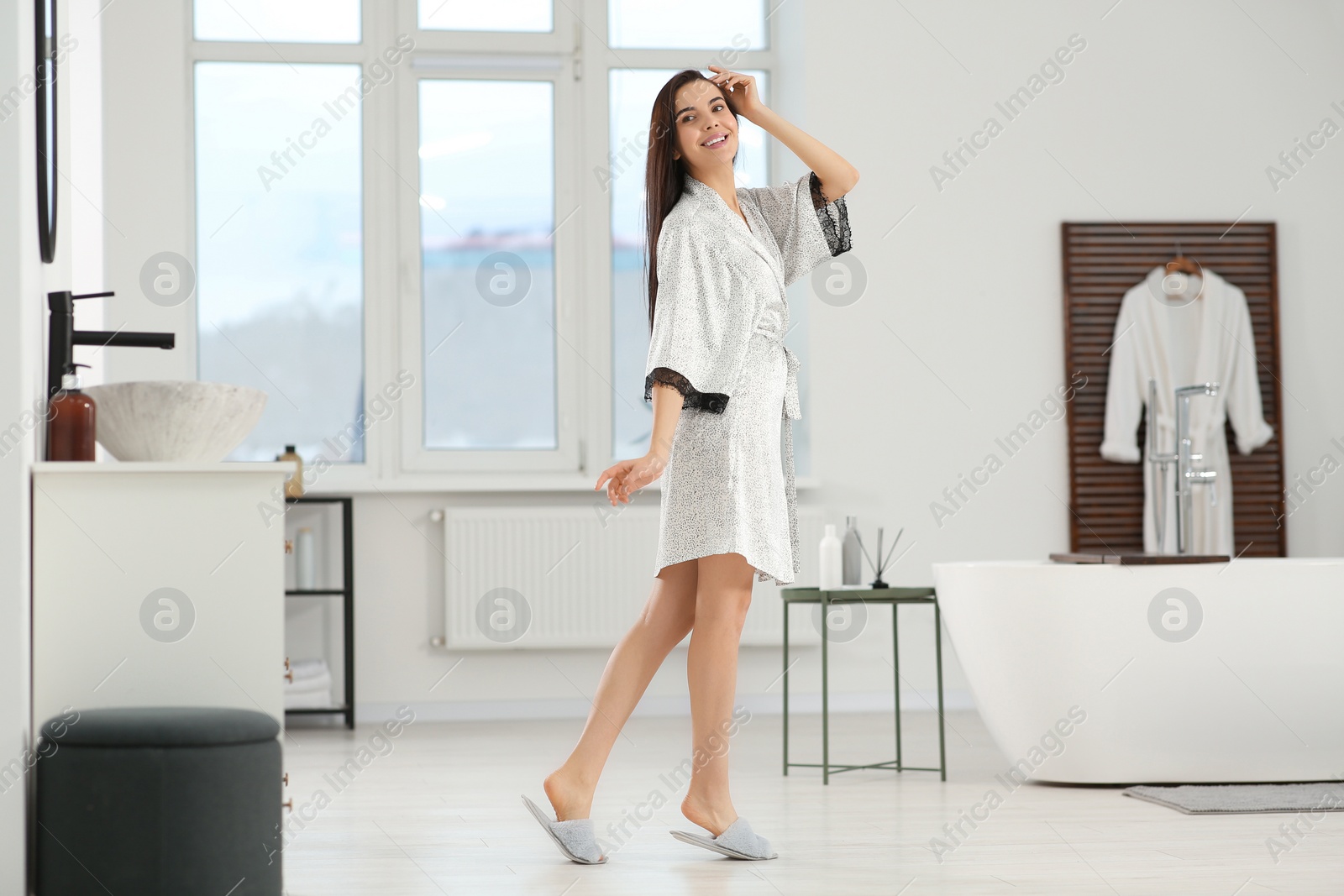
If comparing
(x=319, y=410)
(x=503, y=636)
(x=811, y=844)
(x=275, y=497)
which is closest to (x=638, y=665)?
(x=811, y=844)

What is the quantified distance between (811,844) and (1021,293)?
2.76 meters

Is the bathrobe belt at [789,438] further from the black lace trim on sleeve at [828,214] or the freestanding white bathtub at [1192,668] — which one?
the freestanding white bathtub at [1192,668]

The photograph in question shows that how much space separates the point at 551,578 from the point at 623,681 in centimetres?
219

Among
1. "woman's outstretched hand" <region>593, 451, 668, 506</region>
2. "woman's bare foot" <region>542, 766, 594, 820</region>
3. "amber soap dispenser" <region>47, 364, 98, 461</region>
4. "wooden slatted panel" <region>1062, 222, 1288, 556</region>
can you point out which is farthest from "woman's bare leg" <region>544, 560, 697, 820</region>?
"wooden slatted panel" <region>1062, 222, 1288, 556</region>

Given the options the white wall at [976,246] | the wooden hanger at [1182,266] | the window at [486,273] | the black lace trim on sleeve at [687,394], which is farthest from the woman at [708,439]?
the wooden hanger at [1182,266]

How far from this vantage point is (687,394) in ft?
6.68

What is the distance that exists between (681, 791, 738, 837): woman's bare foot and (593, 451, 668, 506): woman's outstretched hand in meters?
0.54

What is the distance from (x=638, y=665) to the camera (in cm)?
210

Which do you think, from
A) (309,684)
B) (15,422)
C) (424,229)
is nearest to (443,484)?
(309,684)

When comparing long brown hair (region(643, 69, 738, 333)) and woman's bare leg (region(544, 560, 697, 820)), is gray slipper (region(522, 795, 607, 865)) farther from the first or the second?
long brown hair (region(643, 69, 738, 333))

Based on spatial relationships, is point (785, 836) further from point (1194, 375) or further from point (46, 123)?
point (1194, 375)

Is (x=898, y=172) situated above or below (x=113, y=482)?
above

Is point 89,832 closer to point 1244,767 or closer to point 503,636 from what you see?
point 1244,767

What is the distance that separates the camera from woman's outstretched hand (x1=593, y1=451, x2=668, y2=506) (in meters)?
1.87
